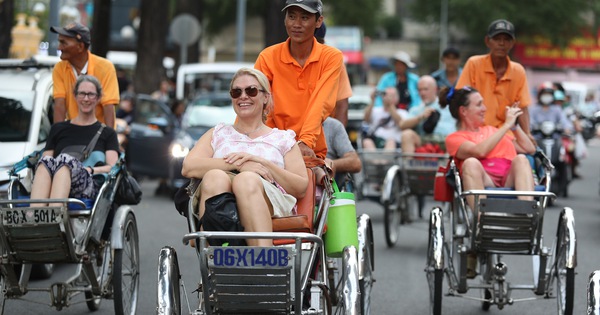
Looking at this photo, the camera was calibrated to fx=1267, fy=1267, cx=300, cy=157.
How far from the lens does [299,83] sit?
7.61 meters

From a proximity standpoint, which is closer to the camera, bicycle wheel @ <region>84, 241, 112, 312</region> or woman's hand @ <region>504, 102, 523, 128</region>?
bicycle wheel @ <region>84, 241, 112, 312</region>

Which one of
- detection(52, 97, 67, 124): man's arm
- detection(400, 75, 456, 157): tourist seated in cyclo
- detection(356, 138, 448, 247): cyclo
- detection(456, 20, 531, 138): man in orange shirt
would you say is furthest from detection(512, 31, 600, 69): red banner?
detection(52, 97, 67, 124): man's arm

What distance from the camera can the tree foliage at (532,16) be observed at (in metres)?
63.3

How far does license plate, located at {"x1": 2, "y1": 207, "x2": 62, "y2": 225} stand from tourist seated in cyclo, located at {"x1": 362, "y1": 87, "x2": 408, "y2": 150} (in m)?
7.38

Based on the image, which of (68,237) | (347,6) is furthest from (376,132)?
(347,6)

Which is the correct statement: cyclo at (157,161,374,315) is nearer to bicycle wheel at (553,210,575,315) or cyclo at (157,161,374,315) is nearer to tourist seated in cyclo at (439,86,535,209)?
bicycle wheel at (553,210,575,315)

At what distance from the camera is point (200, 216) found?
6395 millimetres

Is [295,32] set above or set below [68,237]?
above

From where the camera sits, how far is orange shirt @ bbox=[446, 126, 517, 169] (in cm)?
916

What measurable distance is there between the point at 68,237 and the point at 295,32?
6.42ft

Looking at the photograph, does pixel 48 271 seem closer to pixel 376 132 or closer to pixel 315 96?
pixel 315 96

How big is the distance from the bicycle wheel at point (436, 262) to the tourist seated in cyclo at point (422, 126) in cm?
471

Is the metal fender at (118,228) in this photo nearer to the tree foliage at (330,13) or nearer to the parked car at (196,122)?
the parked car at (196,122)

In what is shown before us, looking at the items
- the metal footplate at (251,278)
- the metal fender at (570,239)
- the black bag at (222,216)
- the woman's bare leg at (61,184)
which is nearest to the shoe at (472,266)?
the metal fender at (570,239)
